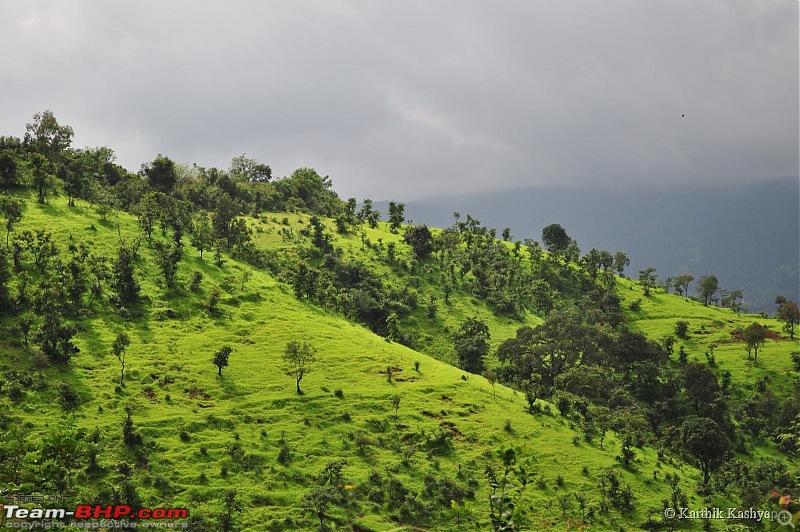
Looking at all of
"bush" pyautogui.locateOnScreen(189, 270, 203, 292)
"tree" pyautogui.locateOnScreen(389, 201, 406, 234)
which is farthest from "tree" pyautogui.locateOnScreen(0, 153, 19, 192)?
"tree" pyautogui.locateOnScreen(389, 201, 406, 234)

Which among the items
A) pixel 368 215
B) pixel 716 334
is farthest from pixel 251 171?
pixel 716 334

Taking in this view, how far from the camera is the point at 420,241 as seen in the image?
11888 cm

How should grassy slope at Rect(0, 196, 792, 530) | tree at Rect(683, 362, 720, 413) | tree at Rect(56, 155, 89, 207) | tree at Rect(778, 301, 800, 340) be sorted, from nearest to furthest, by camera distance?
grassy slope at Rect(0, 196, 792, 530)
tree at Rect(683, 362, 720, 413)
tree at Rect(56, 155, 89, 207)
tree at Rect(778, 301, 800, 340)

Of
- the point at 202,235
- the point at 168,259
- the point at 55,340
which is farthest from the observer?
the point at 202,235

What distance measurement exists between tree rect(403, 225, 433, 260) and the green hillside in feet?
2.92

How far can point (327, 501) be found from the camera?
145 feet

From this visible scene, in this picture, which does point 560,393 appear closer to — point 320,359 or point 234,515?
point 320,359

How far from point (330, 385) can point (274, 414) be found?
7.88 m

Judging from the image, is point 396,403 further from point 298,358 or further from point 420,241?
point 420,241

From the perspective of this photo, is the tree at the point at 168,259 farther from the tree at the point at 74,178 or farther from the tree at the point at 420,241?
the tree at the point at 420,241

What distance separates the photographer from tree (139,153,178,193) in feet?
374

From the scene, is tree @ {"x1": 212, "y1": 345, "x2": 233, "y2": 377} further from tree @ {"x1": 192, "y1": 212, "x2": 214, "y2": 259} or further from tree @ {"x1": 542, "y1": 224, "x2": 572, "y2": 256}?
tree @ {"x1": 542, "y1": 224, "x2": 572, "y2": 256}

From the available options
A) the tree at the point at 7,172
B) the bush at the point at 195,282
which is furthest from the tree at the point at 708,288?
the tree at the point at 7,172
